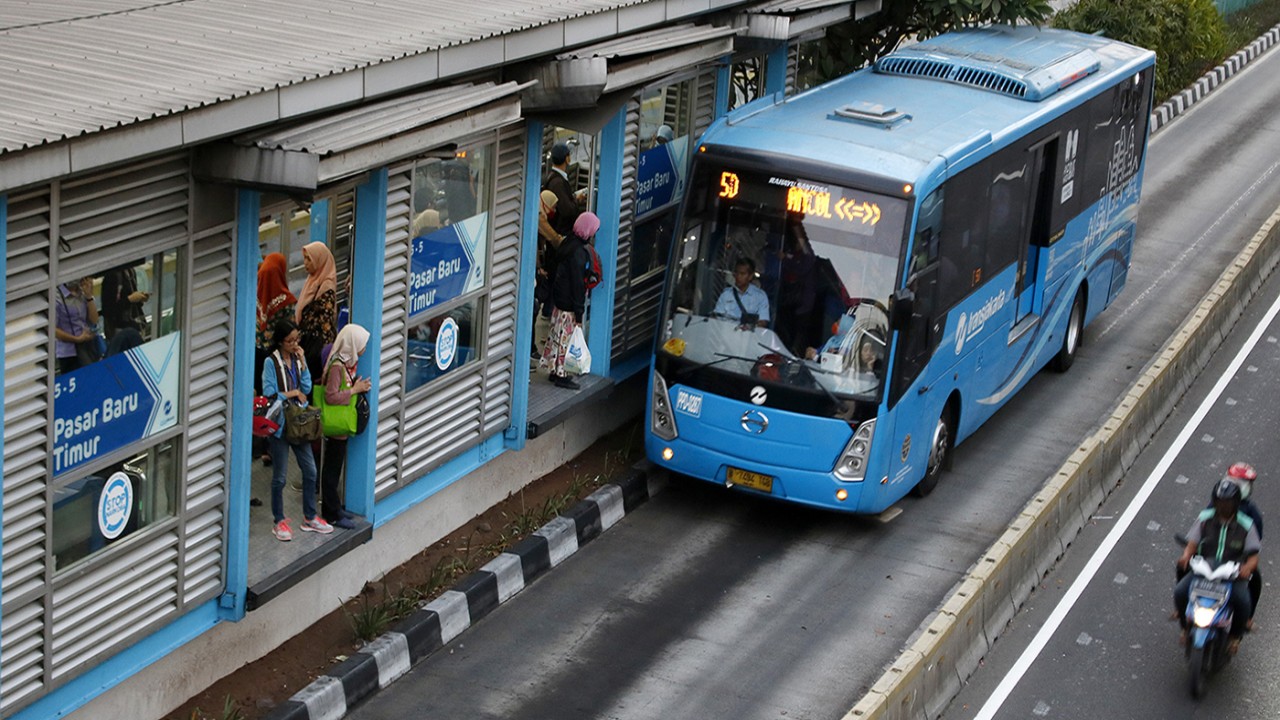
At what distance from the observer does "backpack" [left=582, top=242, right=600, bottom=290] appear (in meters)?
14.3

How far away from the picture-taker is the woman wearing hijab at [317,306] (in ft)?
40.4

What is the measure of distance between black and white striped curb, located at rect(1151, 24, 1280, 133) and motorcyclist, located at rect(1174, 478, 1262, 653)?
21.4 meters

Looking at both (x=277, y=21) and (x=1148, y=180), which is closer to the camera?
(x=277, y=21)

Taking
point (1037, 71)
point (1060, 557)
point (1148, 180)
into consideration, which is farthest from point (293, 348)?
point (1148, 180)

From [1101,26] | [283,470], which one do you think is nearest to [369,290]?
[283,470]

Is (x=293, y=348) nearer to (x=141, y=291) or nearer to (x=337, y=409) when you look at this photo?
(x=337, y=409)

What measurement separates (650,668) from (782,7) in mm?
7238

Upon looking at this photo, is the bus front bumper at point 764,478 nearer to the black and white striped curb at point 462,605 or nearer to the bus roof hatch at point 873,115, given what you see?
the black and white striped curb at point 462,605

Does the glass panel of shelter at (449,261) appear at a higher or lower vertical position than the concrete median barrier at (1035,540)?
higher

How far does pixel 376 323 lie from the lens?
1180 cm

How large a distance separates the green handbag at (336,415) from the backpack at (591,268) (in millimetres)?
3229

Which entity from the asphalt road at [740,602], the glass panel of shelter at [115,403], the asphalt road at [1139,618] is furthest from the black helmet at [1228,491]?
the glass panel of shelter at [115,403]

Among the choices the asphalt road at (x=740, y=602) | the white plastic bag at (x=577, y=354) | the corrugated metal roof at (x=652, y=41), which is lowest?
the asphalt road at (x=740, y=602)

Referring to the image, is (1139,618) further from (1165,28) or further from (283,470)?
(1165,28)
